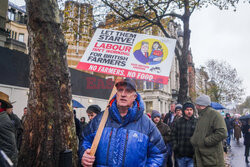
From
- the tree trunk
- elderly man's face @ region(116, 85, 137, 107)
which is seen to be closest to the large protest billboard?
elderly man's face @ region(116, 85, 137, 107)

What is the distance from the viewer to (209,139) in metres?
4.11

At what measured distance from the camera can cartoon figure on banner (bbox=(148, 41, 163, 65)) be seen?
3.32 meters

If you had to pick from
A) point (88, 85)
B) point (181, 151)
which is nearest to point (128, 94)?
point (181, 151)

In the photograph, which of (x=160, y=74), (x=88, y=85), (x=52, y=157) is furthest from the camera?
(x=88, y=85)

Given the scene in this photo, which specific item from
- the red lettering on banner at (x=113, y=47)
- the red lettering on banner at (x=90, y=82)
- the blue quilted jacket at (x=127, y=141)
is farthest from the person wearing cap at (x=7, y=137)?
the red lettering on banner at (x=90, y=82)

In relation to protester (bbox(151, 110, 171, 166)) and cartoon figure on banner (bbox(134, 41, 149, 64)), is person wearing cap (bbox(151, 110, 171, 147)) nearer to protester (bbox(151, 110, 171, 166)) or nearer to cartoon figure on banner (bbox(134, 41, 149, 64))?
protester (bbox(151, 110, 171, 166))

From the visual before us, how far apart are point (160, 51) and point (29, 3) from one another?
2.37 m

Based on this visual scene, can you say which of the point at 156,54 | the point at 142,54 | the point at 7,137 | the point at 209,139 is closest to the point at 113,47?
the point at 142,54

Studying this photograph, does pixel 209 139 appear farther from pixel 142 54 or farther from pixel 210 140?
pixel 142 54

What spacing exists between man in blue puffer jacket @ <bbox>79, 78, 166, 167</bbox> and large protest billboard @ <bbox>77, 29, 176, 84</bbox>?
53 centimetres

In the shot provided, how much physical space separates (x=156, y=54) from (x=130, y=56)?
426 millimetres

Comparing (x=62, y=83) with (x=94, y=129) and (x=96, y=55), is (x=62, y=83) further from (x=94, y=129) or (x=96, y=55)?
(x=94, y=129)

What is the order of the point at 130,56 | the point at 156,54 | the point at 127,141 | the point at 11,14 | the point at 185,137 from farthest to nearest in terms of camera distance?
the point at 11,14 → the point at 185,137 → the point at 156,54 → the point at 130,56 → the point at 127,141

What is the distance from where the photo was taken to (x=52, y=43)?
372 cm
